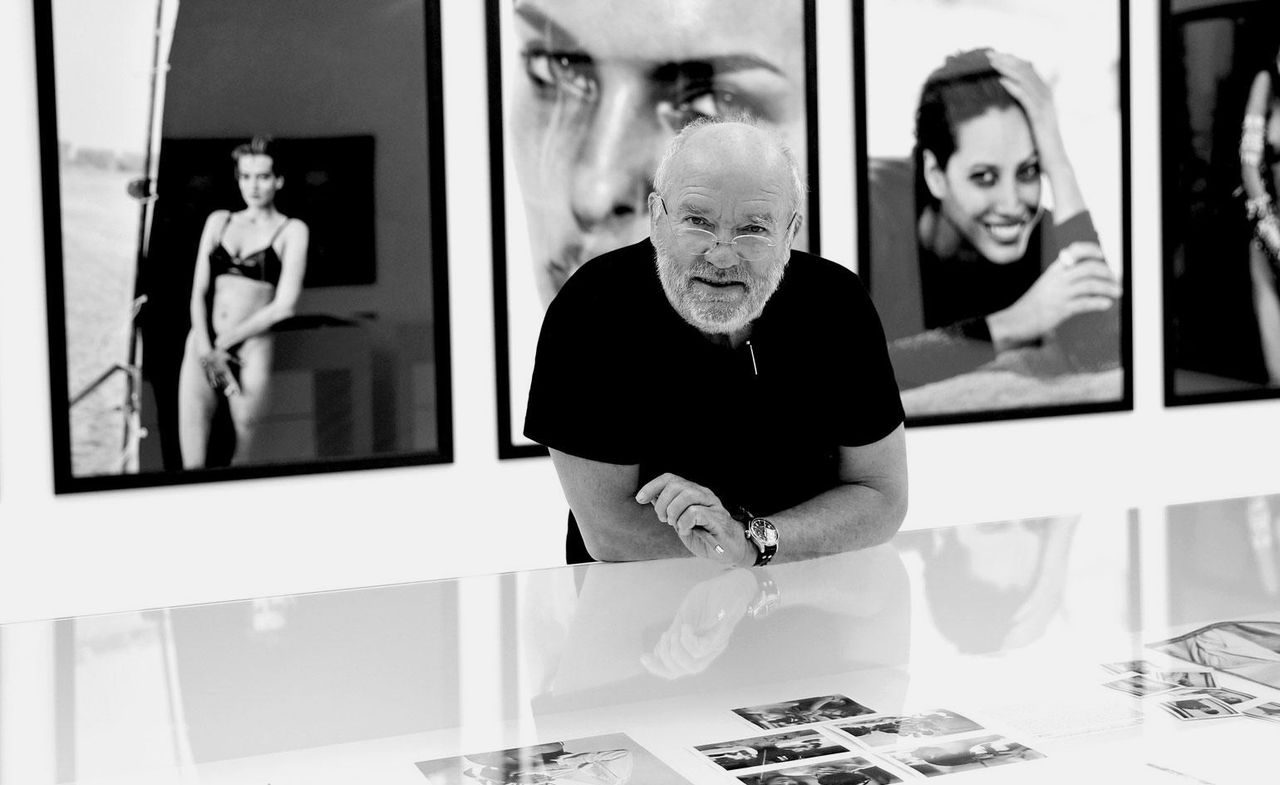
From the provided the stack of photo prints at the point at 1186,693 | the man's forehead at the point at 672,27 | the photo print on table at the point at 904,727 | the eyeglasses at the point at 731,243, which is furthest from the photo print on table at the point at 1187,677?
the man's forehead at the point at 672,27

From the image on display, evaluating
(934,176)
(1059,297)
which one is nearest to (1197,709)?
(934,176)

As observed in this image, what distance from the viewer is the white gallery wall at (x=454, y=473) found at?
3057 mm

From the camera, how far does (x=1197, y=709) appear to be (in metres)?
1.15

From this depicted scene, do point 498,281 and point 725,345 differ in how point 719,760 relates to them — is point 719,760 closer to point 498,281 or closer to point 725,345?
point 725,345

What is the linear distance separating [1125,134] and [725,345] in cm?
236

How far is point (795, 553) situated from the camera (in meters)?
1.90

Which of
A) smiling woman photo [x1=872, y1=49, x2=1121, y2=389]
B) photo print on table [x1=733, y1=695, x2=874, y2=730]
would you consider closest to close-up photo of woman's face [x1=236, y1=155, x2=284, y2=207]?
smiling woman photo [x1=872, y1=49, x2=1121, y2=389]

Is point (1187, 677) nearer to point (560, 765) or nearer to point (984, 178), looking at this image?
point (560, 765)

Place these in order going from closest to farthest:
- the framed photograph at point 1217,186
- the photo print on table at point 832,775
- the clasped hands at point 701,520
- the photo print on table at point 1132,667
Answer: the photo print on table at point 832,775 < the photo print on table at point 1132,667 < the clasped hands at point 701,520 < the framed photograph at point 1217,186

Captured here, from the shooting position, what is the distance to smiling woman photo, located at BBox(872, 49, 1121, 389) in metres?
3.80

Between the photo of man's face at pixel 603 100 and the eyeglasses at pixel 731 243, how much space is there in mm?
1351

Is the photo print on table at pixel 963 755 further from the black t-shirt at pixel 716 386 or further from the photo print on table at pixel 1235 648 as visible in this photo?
the black t-shirt at pixel 716 386

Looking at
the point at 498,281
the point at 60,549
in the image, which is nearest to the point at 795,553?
the point at 498,281

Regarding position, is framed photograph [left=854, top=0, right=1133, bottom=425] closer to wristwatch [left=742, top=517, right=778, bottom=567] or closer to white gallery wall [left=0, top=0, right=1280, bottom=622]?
white gallery wall [left=0, top=0, right=1280, bottom=622]
